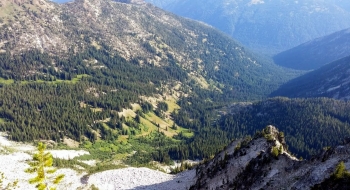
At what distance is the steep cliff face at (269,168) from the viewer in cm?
4906

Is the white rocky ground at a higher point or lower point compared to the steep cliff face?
lower

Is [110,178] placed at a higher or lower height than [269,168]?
lower

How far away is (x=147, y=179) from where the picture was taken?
328 feet

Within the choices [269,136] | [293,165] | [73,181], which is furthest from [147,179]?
[293,165]

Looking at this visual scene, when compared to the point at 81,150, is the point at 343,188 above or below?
above

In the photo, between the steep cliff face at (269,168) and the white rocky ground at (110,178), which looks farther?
the white rocky ground at (110,178)

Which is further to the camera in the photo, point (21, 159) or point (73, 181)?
point (21, 159)

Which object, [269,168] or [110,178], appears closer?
[269,168]

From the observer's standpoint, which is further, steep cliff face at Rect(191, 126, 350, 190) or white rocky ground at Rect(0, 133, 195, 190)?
white rocky ground at Rect(0, 133, 195, 190)

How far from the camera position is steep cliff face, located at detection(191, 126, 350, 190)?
49.1 metres

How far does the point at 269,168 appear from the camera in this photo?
62312mm

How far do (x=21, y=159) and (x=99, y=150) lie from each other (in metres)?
65.0

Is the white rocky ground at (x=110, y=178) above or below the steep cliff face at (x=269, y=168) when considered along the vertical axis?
below

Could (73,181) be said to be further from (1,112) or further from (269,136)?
(1,112)
